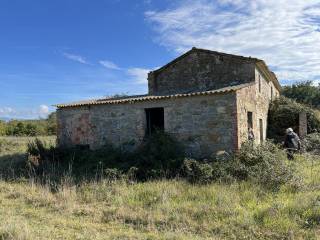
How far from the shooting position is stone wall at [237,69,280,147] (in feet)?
44.3

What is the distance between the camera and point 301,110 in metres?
20.4

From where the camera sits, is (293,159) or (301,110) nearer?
(293,159)

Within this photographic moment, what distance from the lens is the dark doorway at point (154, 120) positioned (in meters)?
15.2

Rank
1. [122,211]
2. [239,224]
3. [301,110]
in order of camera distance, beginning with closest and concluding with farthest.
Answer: [239,224] → [122,211] → [301,110]

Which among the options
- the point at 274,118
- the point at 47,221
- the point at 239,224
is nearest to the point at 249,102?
the point at 274,118

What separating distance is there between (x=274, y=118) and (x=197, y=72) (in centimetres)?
595

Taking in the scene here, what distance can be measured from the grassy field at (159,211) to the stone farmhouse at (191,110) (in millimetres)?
2913

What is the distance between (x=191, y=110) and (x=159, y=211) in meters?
5.95

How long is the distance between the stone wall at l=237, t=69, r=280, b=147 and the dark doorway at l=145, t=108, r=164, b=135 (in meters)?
3.23

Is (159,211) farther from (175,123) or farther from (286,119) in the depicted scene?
(286,119)

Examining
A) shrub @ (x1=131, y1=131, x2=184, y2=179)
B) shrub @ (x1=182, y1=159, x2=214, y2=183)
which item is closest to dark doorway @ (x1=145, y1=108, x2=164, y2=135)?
shrub @ (x1=131, y1=131, x2=184, y2=179)

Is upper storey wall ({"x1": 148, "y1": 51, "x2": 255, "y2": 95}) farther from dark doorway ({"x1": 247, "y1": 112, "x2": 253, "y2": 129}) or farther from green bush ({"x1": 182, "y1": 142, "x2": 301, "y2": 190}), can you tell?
green bush ({"x1": 182, "y1": 142, "x2": 301, "y2": 190})

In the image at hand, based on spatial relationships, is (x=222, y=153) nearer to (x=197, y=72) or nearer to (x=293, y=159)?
(x=293, y=159)

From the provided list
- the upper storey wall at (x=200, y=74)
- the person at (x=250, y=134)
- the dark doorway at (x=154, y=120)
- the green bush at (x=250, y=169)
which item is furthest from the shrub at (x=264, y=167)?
the upper storey wall at (x=200, y=74)
